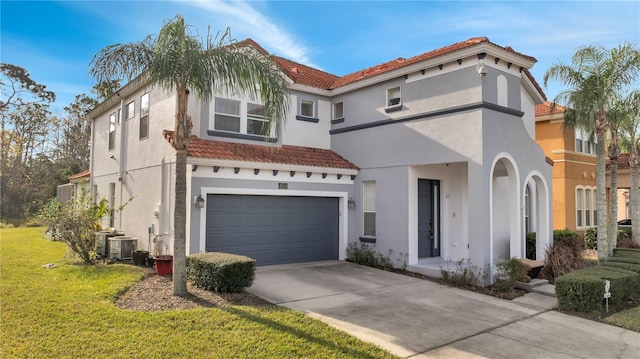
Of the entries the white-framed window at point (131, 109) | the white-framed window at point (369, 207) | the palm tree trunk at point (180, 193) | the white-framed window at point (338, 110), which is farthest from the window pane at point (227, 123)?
the white-framed window at point (369, 207)

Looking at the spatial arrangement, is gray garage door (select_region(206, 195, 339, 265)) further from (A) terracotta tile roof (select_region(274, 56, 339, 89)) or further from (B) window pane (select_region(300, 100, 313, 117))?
(A) terracotta tile roof (select_region(274, 56, 339, 89))

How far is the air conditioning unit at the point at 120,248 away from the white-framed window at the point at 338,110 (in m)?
8.37

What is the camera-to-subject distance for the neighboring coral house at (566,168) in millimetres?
18016

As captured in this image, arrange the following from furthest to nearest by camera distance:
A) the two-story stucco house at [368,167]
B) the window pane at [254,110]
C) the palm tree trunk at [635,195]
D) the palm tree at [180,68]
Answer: the palm tree trunk at [635,195] → the window pane at [254,110] → the two-story stucco house at [368,167] → the palm tree at [180,68]

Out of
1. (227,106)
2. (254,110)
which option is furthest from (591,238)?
(227,106)

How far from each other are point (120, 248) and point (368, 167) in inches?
334

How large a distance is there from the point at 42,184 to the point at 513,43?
112 feet

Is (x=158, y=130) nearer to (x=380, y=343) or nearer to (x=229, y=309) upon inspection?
(x=229, y=309)

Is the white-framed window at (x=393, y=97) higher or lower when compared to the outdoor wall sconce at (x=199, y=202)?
higher

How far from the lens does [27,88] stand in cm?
3130

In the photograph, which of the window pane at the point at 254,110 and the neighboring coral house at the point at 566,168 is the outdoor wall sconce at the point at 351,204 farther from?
the neighboring coral house at the point at 566,168

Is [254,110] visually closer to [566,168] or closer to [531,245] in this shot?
[531,245]

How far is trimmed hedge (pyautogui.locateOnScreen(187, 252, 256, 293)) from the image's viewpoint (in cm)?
806

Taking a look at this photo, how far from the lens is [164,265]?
9.81m
